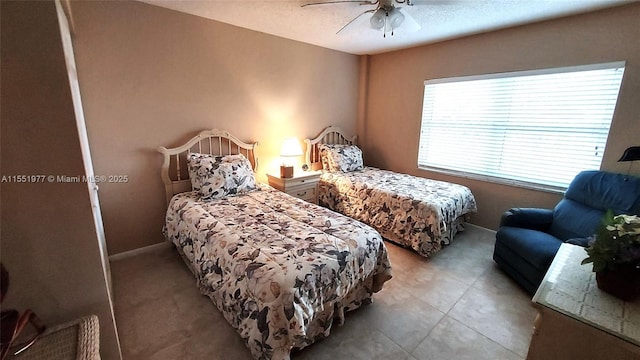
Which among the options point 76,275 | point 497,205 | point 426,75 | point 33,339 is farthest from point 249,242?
point 426,75

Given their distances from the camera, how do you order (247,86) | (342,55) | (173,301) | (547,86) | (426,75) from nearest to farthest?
1. (173,301)
2. (547,86)
3. (247,86)
4. (426,75)
5. (342,55)

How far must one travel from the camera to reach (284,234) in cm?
184

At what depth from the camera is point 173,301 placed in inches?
78.8

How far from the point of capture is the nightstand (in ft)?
10.5

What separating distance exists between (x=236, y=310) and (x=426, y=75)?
A: 12.0ft

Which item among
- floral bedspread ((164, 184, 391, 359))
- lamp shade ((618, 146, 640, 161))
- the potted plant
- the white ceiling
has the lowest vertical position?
floral bedspread ((164, 184, 391, 359))

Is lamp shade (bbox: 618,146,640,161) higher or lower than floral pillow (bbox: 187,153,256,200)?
higher

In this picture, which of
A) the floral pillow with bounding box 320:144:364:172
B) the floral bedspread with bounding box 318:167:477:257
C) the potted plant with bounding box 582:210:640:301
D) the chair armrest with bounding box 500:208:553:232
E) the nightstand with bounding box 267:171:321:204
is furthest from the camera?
the floral pillow with bounding box 320:144:364:172

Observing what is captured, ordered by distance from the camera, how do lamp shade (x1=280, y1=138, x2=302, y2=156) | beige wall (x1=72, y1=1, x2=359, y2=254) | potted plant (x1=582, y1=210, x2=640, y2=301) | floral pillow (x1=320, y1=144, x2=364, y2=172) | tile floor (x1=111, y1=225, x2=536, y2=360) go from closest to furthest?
potted plant (x1=582, y1=210, x2=640, y2=301), tile floor (x1=111, y1=225, x2=536, y2=360), beige wall (x1=72, y1=1, x2=359, y2=254), lamp shade (x1=280, y1=138, x2=302, y2=156), floral pillow (x1=320, y1=144, x2=364, y2=172)

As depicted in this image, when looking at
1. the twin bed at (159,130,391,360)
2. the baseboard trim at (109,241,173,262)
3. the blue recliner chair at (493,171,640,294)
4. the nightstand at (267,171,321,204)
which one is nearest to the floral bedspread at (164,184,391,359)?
the twin bed at (159,130,391,360)

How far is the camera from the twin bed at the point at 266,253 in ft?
4.53

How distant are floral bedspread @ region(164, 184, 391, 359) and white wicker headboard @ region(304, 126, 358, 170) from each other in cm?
159

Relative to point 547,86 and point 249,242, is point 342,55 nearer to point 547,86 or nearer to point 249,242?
point 547,86

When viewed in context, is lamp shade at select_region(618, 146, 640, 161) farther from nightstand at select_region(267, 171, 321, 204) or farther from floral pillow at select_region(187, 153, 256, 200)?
floral pillow at select_region(187, 153, 256, 200)
